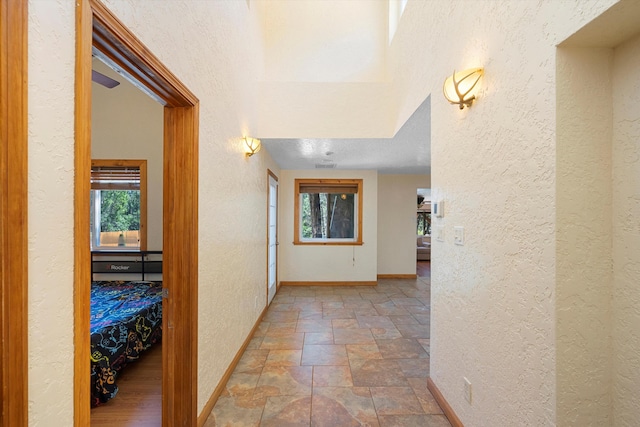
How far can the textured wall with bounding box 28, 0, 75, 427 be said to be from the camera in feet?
2.17

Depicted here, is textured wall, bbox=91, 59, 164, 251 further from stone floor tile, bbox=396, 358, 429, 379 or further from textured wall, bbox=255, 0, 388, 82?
stone floor tile, bbox=396, 358, 429, 379

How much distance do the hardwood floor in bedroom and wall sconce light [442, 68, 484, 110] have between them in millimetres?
2780

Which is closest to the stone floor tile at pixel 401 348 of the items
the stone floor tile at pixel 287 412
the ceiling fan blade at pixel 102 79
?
the stone floor tile at pixel 287 412

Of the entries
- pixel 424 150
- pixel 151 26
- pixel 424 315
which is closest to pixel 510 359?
pixel 151 26

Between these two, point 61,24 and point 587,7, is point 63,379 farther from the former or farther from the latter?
point 587,7

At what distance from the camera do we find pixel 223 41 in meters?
2.02

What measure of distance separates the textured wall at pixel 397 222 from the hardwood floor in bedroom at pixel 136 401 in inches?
176

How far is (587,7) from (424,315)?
11.5ft

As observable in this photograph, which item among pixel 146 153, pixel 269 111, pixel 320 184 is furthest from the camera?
pixel 320 184

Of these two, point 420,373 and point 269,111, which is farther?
point 269,111

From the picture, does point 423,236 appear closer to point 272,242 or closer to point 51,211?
point 272,242

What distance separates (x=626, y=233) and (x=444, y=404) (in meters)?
1.53

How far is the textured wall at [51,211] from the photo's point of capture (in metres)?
0.66

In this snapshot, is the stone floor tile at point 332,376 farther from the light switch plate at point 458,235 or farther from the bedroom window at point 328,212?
the bedroom window at point 328,212
